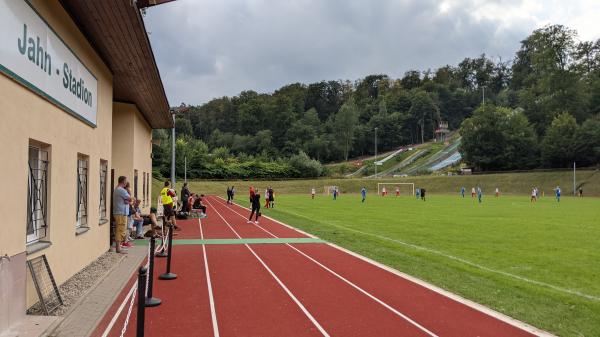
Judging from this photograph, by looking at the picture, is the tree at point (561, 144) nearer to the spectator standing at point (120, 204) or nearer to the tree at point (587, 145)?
the tree at point (587, 145)

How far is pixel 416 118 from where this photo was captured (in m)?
152

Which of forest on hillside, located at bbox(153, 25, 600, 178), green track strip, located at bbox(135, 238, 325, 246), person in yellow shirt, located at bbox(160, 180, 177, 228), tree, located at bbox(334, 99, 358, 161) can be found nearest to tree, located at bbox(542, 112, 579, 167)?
forest on hillside, located at bbox(153, 25, 600, 178)

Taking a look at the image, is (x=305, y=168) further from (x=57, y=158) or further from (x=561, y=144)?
(x=57, y=158)

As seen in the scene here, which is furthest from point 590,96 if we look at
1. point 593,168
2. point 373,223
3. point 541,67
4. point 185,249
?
point 185,249

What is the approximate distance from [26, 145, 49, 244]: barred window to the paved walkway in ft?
4.27

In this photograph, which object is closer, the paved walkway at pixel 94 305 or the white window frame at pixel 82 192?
the paved walkway at pixel 94 305

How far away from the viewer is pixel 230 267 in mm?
10219

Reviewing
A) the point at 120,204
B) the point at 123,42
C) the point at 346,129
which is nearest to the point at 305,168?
the point at 346,129

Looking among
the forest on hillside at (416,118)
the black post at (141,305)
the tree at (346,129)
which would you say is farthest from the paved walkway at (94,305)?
the tree at (346,129)

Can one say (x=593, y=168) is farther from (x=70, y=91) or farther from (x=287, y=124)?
(x=287, y=124)

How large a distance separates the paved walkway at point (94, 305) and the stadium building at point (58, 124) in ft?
1.90

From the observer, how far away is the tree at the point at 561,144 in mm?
72250

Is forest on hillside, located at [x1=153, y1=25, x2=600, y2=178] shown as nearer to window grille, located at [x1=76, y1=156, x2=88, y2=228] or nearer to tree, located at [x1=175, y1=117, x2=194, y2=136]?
tree, located at [x1=175, y1=117, x2=194, y2=136]

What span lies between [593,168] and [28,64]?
7446 centimetres
